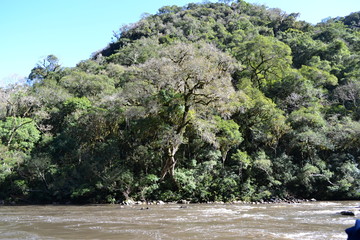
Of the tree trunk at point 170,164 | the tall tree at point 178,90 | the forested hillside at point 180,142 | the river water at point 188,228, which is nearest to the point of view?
the river water at point 188,228

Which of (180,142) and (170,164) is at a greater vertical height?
(180,142)

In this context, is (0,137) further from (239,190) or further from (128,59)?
(128,59)

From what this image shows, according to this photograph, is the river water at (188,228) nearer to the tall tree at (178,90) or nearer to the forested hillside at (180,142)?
the forested hillside at (180,142)

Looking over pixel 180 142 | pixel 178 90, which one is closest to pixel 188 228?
pixel 180 142

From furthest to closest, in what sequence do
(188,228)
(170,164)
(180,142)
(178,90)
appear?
(170,164) → (178,90) → (180,142) → (188,228)

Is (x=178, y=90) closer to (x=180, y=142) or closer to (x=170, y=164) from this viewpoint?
(x=180, y=142)

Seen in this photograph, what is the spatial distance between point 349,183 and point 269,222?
12.5 metres

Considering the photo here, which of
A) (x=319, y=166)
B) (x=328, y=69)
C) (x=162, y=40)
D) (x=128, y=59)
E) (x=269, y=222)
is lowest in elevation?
(x=269, y=222)

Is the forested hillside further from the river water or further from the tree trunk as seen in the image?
the river water

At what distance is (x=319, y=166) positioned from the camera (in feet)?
73.3

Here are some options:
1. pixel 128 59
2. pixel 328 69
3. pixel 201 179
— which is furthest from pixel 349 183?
pixel 128 59

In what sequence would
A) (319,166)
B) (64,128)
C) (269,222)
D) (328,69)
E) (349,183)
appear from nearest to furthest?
(269,222) → (349,183) → (319,166) → (64,128) → (328,69)

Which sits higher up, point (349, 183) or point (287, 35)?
point (287, 35)

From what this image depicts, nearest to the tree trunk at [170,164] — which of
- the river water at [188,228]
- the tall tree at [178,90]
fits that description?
the tall tree at [178,90]
